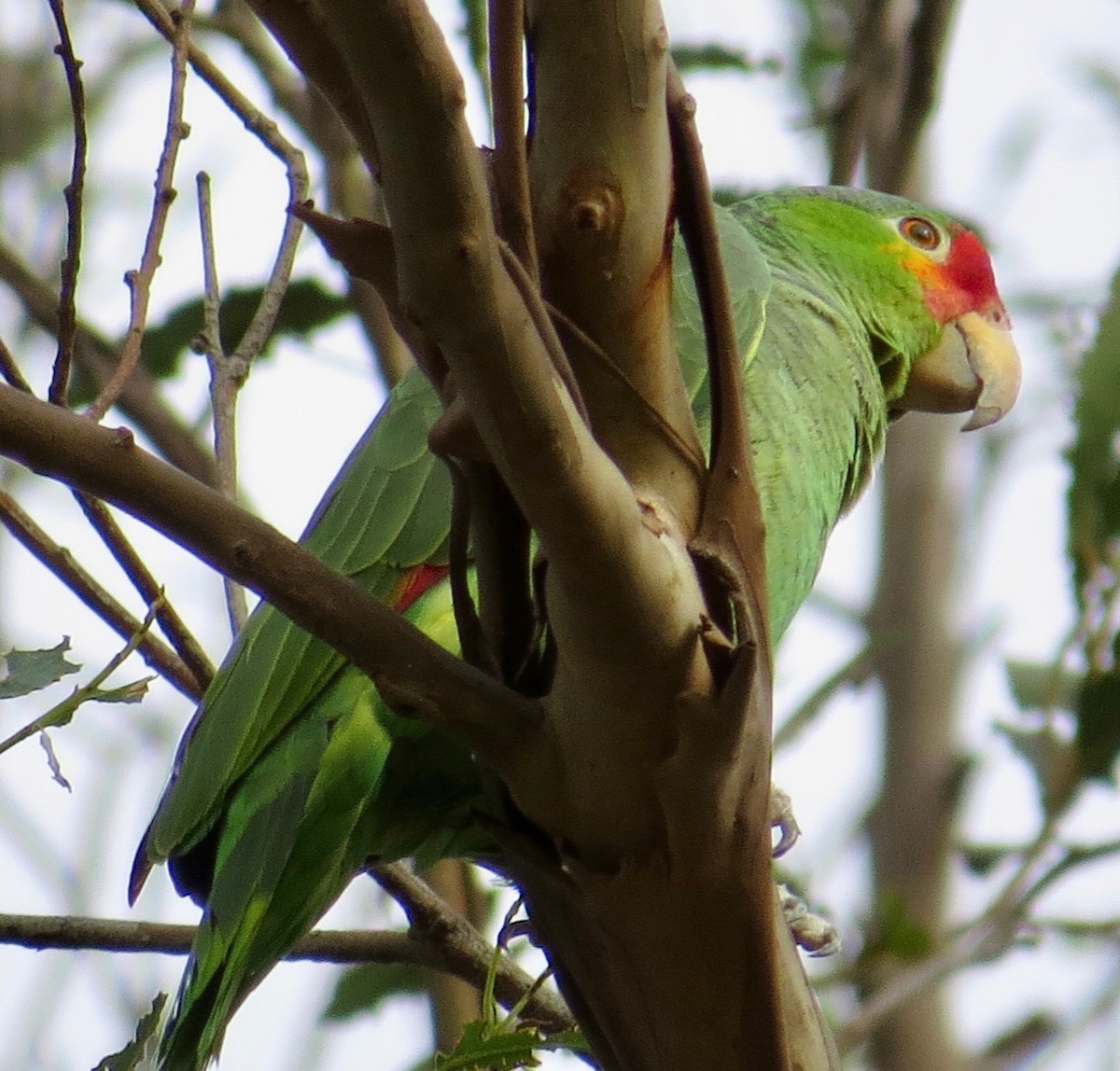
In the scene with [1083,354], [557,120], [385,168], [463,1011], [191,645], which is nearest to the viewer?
[385,168]

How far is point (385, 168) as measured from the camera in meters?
0.93

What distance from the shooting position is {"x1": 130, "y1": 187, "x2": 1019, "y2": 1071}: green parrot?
175cm

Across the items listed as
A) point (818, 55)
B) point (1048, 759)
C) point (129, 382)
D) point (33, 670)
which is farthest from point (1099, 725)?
point (818, 55)

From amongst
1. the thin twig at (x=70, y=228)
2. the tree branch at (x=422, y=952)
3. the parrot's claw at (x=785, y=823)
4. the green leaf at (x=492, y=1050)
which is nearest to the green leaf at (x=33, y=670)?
the thin twig at (x=70, y=228)

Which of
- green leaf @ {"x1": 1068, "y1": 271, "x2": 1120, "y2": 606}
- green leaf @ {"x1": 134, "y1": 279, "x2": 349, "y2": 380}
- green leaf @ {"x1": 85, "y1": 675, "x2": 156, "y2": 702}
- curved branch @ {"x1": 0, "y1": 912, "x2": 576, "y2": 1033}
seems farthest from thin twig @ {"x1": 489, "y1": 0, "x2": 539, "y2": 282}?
green leaf @ {"x1": 1068, "y1": 271, "x2": 1120, "y2": 606}

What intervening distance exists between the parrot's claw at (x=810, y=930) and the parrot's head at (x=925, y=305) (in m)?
0.96

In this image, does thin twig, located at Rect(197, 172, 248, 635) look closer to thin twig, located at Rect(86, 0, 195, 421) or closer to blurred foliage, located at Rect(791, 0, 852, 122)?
thin twig, located at Rect(86, 0, 195, 421)

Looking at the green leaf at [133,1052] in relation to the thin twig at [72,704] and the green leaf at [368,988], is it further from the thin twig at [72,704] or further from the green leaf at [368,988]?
the green leaf at [368,988]

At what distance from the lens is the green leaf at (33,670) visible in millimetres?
1354

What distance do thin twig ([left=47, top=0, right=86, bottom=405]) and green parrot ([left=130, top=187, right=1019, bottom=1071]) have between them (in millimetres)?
557

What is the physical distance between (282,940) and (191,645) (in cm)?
34

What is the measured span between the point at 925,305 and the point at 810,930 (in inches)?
44.9

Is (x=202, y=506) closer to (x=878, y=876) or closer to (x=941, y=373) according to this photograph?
(x=941, y=373)

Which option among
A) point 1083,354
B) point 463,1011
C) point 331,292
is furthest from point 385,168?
point 1083,354
